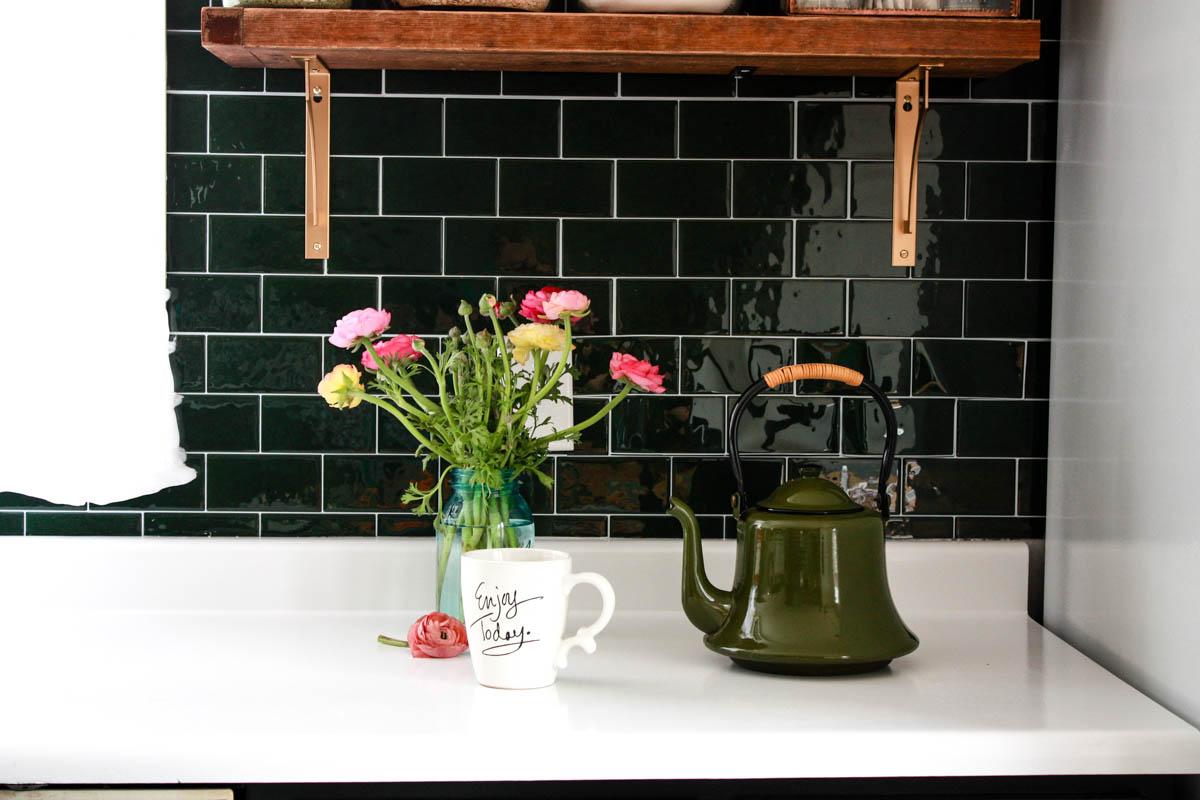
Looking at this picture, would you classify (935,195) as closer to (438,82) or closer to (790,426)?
(790,426)

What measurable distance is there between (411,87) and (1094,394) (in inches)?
39.3

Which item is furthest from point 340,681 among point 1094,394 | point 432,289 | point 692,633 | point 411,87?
point 1094,394

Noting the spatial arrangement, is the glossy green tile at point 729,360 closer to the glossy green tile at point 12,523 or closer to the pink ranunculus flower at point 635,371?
the pink ranunculus flower at point 635,371

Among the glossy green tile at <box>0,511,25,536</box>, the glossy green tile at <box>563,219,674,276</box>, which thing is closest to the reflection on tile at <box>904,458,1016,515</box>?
the glossy green tile at <box>563,219,674,276</box>

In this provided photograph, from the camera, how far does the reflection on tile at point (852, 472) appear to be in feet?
5.33

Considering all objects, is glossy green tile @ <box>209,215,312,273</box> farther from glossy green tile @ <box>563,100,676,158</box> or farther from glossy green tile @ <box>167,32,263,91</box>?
glossy green tile @ <box>563,100,676,158</box>

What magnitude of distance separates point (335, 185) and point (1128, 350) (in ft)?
3.46

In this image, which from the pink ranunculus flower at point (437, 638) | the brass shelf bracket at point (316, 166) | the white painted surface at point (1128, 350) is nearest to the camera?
the white painted surface at point (1128, 350)

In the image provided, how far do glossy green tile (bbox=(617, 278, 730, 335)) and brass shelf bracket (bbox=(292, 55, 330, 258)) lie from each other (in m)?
0.42

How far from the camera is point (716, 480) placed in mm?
1625

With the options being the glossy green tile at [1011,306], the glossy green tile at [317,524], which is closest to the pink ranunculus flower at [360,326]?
the glossy green tile at [317,524]

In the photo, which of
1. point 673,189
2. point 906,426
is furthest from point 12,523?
point 906,426

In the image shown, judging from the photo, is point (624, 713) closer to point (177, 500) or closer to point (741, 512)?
point (741, 512)

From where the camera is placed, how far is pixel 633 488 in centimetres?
163
